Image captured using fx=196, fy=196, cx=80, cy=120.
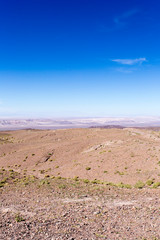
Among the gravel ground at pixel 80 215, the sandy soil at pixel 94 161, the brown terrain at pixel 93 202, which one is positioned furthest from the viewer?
the sandy soil at pixel 94 161

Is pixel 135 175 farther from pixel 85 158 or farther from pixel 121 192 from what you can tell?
pixel 85 158

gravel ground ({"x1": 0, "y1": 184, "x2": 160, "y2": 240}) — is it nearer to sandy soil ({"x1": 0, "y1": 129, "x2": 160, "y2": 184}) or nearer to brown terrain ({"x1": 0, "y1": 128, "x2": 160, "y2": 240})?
brown terrain ({"x1": 0, "y1": 128, "x2": 160, "y2": 240})

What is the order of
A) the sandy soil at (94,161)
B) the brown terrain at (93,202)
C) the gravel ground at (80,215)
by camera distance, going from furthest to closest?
the sandy soil at (94,161)
the brown terrain at (93,202)
the gravel ground at (80,215)

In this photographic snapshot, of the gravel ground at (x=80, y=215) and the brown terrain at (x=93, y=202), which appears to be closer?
the gravel ground at (x=80, y=215)

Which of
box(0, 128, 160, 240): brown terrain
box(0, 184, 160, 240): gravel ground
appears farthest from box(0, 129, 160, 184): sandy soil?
box(0, 184, 160, 240): gravel ground

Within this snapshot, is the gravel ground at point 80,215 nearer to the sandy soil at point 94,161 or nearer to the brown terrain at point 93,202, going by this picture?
the brown terrain at point 93,202

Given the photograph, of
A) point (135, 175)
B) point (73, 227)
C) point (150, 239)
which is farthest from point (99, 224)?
point (135, 175)

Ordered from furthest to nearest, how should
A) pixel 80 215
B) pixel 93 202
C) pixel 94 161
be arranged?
pixel 94 161, pixel 93 202, pixel 80 215

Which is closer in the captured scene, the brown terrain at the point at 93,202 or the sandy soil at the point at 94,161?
the brown terrain at the point at 93,202

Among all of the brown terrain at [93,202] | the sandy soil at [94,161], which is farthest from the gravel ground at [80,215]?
the sandy soil at [94,161]

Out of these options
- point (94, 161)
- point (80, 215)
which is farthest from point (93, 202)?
point (94, 161)

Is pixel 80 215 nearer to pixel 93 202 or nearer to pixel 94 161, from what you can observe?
pixel 93 202
